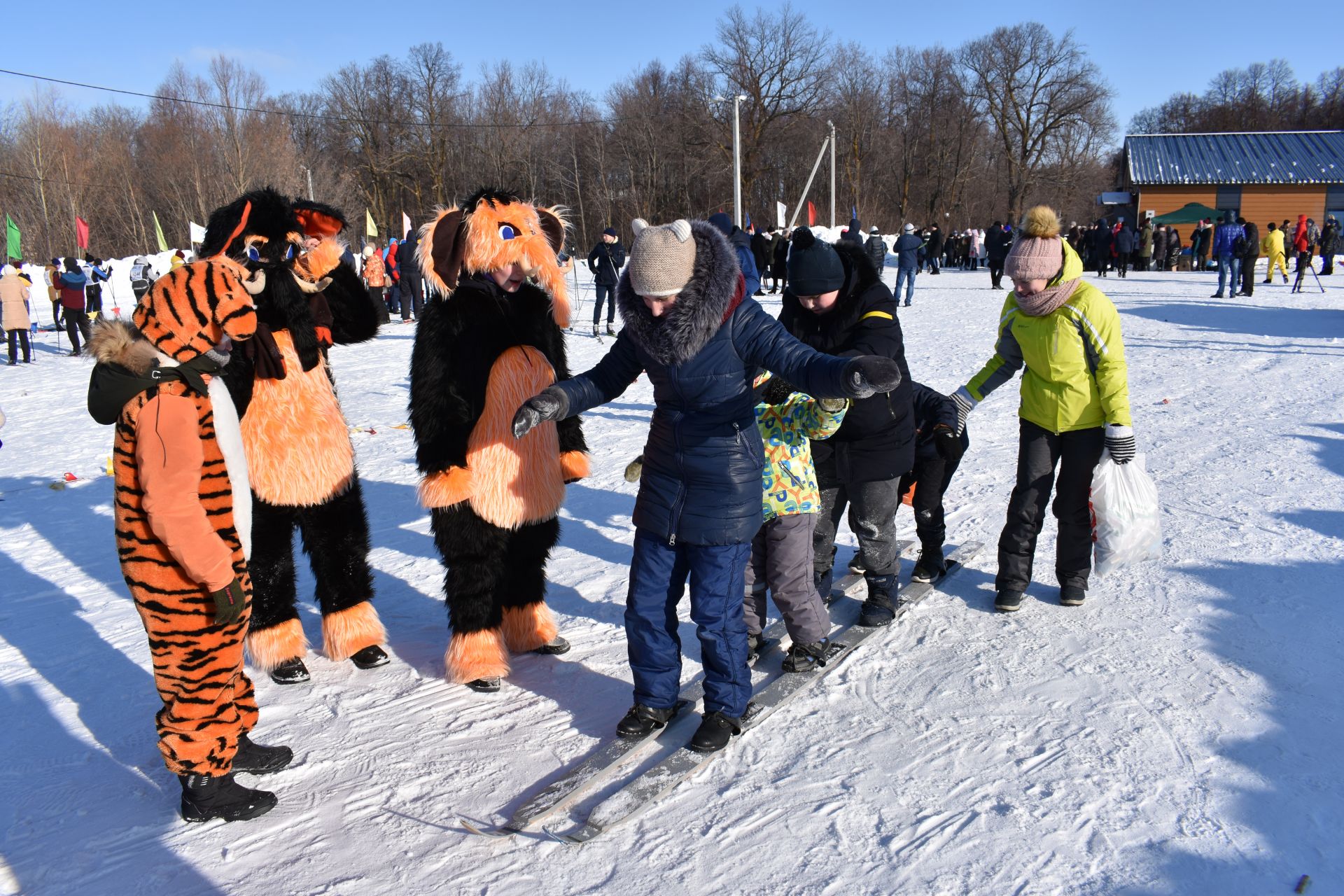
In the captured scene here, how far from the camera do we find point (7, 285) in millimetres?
14250

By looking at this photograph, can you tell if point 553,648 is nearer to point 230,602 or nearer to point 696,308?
point 230,602

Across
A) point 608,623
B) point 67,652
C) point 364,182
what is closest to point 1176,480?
point 608,623

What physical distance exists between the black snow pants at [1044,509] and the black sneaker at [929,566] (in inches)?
13.9

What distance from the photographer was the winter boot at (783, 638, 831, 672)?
3463 mm

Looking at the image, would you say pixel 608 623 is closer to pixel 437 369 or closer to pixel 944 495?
pixel 437 369

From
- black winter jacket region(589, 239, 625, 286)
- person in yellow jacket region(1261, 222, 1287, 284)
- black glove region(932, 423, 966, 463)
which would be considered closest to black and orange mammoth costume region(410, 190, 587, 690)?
black glove region(932, 423, 966, 463)

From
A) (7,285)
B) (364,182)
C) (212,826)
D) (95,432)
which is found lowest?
(212,826)

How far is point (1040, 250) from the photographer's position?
3.72m

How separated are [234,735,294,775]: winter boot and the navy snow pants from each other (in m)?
1.19

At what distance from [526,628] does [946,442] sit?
2.05m

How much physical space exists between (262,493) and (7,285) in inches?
564

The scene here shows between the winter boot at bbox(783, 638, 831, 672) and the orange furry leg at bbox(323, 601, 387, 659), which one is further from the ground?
the orange furry leg at bbox(323, 601, 387, 659)

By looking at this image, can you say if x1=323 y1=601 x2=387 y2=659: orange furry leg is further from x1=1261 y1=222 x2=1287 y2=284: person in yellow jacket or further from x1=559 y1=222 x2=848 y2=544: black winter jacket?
x1=1261 y1=222 x2=1287 y2=284: person in yellow jacket

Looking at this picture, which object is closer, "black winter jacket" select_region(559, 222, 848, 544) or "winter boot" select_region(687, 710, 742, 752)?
"black winter jacket" select_region(559, 222, 848, 544)
